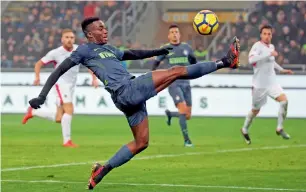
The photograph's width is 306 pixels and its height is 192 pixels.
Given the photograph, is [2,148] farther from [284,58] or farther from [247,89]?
[284,58]

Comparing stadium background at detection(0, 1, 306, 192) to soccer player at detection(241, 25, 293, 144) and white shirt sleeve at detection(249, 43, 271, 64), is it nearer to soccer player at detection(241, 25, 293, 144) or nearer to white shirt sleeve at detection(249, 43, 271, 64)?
soccer player at detection(241, 25, 293, 144)

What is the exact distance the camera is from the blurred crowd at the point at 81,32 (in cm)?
2938

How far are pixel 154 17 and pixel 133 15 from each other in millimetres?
763

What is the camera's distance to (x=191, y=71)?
11.1 m

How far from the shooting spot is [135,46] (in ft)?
102

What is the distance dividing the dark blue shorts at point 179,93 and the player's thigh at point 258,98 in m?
1.37

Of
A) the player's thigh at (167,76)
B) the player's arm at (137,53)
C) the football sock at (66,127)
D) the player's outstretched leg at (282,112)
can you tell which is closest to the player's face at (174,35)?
the player's outstretched leg at (282,112)

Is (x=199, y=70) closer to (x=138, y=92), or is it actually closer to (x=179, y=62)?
(x=138, y=92)

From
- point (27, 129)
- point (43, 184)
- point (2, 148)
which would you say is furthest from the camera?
point (27, 129)

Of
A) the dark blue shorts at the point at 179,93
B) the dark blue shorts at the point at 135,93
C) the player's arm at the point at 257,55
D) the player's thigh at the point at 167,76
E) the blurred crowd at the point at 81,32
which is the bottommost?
the blurred crowd at the point at 81,32

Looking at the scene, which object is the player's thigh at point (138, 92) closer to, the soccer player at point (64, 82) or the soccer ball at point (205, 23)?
the soccer ball at point (205, 23)

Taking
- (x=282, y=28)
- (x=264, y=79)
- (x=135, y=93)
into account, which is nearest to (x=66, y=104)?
(x=264, y=79)

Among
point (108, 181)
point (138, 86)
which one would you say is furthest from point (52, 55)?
point (138, 86)

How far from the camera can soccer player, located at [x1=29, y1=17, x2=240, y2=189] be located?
11141 mm
